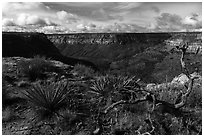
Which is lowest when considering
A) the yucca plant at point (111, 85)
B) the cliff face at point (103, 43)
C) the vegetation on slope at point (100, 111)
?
the cliff face at point (103, 43)

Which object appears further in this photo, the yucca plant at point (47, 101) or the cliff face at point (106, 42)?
the cliff face at point (106, 42)

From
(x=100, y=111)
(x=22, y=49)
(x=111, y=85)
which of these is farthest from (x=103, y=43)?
(x=100, y=111)

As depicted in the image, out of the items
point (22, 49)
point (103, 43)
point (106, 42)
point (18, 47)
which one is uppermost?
point (18, 47)

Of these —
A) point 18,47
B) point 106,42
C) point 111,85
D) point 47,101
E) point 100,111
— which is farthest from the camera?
point 106,42

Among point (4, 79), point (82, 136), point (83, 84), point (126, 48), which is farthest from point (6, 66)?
point (126, 48)

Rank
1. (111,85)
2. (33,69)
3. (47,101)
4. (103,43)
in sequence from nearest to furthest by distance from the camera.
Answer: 1. (47,101)
2. (111,85)
3. (33,69)
4. (103,43)

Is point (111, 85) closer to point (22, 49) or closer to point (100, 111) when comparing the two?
point (100, 111)

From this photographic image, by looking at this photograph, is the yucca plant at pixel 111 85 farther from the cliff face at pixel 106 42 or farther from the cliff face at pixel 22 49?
the cliff face at pixel 106 42

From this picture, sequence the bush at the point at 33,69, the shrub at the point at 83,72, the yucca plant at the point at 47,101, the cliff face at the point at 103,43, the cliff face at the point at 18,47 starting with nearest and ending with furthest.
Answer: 1. the yucca plant at the point at 47,101
2. the bush at the point at 33,69
3. the shrub at the point at 83,72
4. the cliff face at the point at 18,47
5. the cliff face at the point at 103,43

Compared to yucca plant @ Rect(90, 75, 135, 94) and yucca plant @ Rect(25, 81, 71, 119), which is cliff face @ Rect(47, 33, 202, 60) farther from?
yucca plant @ Rect(25, 81, 71, 119)

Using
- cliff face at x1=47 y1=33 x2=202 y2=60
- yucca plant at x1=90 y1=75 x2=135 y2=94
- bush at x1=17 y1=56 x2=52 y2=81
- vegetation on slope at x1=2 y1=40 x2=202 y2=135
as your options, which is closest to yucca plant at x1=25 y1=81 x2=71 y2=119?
vegetation on slope at x1=2 y1=40 x2=202 y2=135

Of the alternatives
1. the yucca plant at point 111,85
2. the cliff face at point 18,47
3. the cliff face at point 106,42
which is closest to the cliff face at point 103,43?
the cliff face at point 106,42

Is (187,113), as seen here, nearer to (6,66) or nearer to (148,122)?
(148,122)

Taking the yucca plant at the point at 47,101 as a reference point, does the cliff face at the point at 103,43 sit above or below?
below
